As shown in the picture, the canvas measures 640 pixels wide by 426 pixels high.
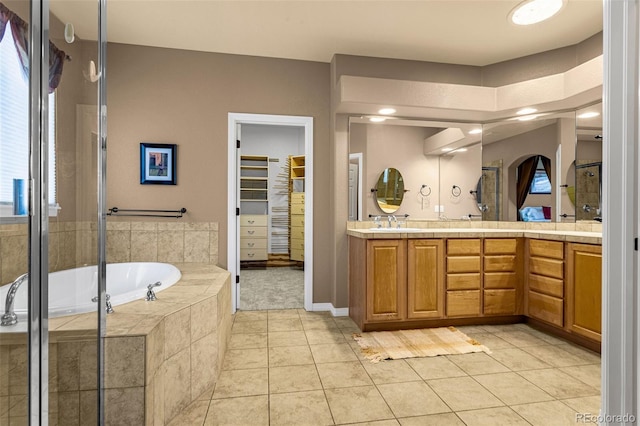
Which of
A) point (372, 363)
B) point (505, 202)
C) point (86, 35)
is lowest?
point (372, 363)

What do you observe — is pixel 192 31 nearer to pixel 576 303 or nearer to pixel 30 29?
pixel 30 29

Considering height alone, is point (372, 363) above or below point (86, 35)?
below

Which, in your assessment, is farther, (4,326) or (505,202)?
(505,202)

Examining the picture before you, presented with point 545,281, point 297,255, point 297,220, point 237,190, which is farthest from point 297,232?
point 545,281

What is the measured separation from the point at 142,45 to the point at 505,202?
13.4 feet

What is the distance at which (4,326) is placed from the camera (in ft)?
2.71

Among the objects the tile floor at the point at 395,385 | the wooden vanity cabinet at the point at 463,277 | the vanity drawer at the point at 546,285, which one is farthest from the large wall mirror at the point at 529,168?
the tile floor at the point at 395,385

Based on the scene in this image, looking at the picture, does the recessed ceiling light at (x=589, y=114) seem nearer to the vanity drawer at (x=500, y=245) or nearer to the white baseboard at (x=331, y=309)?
the vanity drawer at (x=500, y=245)

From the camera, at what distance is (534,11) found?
2533 mm

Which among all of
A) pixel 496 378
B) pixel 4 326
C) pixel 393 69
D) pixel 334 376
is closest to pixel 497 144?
pixel 393 69

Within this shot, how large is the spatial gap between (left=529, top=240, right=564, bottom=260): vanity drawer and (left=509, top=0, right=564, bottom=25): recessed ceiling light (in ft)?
6.01

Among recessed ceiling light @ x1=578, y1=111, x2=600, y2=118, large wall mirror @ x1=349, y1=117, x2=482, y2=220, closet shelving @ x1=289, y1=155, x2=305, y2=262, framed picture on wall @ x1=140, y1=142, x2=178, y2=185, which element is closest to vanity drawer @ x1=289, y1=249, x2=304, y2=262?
closet shelving @ x1=289, y1=155, x2=305, y2=262

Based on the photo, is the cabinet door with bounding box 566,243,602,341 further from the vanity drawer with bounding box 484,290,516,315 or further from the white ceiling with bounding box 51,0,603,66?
the white ceiling with bounding box 51,0,603,66

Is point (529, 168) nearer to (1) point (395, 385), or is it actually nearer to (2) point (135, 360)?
(1) point (395, 385)
